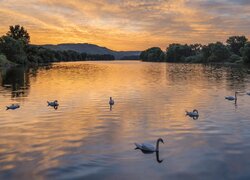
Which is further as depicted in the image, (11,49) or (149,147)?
(11,49)

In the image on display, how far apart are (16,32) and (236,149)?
182 m

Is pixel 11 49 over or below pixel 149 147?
over

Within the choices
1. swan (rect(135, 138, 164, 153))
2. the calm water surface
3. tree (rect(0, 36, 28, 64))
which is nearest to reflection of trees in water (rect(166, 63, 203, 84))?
the calm water surface

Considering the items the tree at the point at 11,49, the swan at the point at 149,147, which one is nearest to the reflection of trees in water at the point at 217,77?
the swan at the point at 149,147

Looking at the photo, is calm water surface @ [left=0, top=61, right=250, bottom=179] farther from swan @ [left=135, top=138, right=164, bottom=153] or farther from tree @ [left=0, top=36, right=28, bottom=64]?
tree @ [left=0, top=36, right=28, bottom=64]

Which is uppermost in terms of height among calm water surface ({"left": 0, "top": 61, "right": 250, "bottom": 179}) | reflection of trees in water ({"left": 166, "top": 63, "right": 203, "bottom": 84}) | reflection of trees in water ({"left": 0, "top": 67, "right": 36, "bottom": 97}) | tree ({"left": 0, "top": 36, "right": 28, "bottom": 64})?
tree ({"left": 0, "top": 36, "right": 28, "bottom": 64})

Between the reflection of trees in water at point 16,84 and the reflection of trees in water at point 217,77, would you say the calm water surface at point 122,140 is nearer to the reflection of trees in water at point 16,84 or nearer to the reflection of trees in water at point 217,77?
the reflection of trees in water at point 16,84

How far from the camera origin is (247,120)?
99.9 ft

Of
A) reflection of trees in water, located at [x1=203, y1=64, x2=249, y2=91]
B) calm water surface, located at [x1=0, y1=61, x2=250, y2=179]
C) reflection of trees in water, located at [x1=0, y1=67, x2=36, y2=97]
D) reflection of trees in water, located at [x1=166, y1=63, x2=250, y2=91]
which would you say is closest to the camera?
calm water surface, located at [x1=0, y1=61, x2=250, y2=179]

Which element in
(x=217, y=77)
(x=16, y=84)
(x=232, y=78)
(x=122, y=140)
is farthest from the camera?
(x=217, y=77)

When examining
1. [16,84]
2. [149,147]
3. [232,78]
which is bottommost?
[149,147]

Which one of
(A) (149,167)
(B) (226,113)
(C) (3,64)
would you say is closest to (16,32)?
(C) (3,64)

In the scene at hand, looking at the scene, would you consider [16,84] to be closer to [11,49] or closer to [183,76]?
[183,76]

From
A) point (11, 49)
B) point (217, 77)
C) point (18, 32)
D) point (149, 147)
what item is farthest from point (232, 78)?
point (18, 32)
